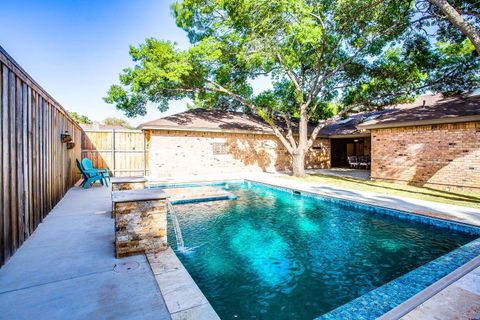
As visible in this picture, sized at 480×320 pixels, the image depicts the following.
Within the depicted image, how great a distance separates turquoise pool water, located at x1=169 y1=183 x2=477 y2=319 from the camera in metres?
3.01

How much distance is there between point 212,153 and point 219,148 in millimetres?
550

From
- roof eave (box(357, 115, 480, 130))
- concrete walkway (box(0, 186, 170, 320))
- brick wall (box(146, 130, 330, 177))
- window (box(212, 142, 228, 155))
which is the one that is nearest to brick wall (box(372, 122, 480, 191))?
roof eave (box(357, 115, 480, 130))

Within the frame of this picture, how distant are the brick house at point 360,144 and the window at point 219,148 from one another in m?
0.06

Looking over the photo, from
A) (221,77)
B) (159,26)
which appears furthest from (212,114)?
(159,26)

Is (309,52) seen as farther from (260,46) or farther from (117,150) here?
(117,150)

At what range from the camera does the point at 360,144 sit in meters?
20.6

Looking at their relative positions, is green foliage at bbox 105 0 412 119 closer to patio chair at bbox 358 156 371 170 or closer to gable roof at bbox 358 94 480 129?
gable roof at bbox 358 94 480 129

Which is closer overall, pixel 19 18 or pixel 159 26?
pixel 19 18

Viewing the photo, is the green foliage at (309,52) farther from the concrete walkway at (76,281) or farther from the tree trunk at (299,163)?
the concrete walkway at (76,281)

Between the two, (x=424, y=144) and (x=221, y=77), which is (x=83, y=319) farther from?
(x=221, y=77)

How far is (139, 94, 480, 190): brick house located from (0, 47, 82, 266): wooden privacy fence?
733 centimetres

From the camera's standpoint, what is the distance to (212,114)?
16.9 metres

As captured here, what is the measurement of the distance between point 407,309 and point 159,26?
1427cm

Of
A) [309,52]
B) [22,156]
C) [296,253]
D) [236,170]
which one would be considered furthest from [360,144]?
[22,156]
